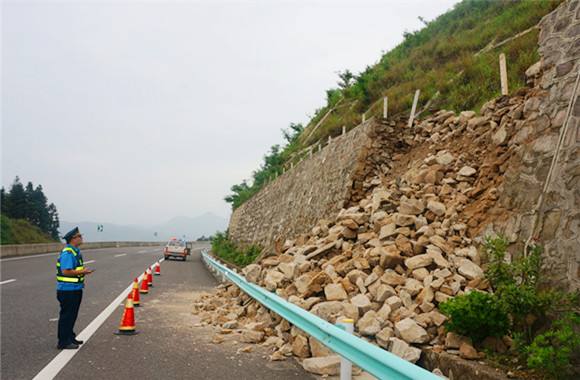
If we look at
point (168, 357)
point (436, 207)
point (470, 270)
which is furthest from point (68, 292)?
point (436, 207)

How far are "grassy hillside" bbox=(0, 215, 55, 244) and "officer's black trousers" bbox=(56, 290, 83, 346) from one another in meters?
62.0

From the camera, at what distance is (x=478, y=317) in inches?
193

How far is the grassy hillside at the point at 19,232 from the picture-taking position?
60991mm

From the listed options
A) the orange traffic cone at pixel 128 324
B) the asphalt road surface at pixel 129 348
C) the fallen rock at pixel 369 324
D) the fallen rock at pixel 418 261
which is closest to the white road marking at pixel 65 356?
the asphalt road surface at pixel 129 348

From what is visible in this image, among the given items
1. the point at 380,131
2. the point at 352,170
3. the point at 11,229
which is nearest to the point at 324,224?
the point at 352,170

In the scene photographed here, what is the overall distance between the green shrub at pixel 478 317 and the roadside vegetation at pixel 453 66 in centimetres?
758

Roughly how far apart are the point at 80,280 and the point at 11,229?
69.7 metres

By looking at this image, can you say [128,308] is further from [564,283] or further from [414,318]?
[564,283]

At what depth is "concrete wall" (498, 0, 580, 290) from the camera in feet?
17.6

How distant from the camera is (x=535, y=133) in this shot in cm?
685

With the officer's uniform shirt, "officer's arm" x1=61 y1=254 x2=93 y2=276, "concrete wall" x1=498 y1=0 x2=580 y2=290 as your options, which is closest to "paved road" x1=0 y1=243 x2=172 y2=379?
the officer's uniform shirt

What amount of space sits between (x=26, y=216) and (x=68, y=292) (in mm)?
82121

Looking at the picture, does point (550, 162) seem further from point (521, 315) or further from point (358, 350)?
point (358, 350)

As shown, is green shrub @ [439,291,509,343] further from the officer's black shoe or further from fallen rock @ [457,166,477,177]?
the officer's black shoe
